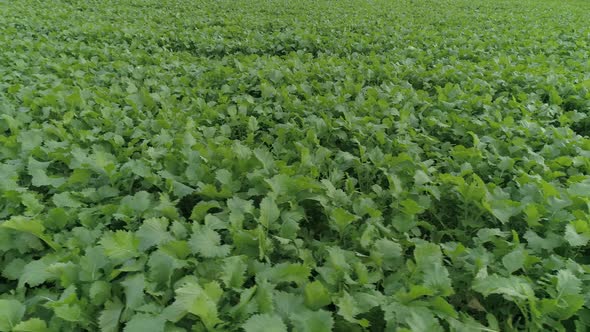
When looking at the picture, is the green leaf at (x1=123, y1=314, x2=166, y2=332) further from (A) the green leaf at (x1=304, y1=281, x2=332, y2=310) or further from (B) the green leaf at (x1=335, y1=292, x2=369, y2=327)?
(B) the green leaf at (x1=335, y1=292, x2=369, y2=327)

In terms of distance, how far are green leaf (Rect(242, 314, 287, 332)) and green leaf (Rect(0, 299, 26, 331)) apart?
0.87 metres

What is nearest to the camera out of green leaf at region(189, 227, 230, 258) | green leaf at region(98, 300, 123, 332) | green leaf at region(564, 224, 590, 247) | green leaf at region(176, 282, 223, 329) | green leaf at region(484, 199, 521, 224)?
green leaf at region(176, 282, 223, 329)

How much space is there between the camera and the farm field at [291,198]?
1.54 m

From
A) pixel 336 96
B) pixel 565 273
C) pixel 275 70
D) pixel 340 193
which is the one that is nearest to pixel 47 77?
pixel 275 70

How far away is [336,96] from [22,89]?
119 inches

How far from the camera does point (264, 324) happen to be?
1.34 m

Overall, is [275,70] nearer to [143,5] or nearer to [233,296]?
[233,296]

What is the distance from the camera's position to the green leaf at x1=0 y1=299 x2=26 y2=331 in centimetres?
139

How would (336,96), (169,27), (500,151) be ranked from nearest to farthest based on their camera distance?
(500,151) → (336,96) → (169,27)

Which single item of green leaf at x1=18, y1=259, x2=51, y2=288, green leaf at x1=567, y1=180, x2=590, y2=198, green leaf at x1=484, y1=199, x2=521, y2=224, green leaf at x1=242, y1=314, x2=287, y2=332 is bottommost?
green leaf at x1=18, y1=259, x2=51, y2=288

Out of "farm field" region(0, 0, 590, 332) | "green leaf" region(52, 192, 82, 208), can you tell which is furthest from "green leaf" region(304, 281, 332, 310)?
"green leaf" region(52, 192, 82, 208)

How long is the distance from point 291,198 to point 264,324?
874 millimetres

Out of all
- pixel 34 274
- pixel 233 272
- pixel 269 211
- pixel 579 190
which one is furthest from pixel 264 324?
pixel 579 190

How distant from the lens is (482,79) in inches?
177
